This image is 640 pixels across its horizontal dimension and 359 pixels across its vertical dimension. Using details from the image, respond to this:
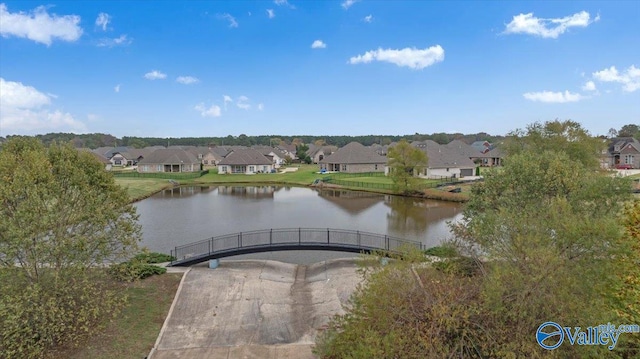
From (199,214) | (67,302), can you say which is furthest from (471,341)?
(199,214)

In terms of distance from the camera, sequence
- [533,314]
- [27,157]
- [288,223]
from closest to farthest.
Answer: [533,314] → [27,157] → [288,223]

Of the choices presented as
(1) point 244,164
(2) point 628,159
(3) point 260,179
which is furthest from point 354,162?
(2) point 628,159

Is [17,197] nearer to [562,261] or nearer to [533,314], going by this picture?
[533,314]

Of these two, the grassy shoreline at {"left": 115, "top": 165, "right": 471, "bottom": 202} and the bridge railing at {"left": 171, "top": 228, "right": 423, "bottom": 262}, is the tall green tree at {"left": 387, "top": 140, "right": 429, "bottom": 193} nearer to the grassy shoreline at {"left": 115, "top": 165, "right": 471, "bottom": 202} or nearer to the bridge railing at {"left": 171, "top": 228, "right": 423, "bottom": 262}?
the grassy shoreline at {"left": 115, "top": 165, "right": 471, "bottom": 202}

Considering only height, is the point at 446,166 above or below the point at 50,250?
above

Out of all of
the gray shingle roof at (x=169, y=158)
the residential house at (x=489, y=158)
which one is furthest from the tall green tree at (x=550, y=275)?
the gray shingle roof at (x=169, y=158)

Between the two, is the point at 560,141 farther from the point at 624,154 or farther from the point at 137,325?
the point at 624,154

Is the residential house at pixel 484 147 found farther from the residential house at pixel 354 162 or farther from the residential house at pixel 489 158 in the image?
the residential house at pixel 354 162
